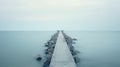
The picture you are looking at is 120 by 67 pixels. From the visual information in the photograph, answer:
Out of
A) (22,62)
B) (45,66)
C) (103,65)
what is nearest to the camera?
(45,66)

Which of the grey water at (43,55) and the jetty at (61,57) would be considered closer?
the jetty at (61,57)

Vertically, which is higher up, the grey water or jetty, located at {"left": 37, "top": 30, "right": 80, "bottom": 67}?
jetty, located at {"left": 37, "top": 30, "right": 80, "bottom": 67}

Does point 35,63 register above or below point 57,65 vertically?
below

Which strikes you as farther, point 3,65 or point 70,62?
point 3,65

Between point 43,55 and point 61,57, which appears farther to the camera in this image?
point 43,55

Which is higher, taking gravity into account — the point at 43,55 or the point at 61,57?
the point at 61,57

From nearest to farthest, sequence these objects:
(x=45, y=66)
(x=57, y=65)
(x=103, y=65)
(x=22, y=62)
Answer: (x=57, y=65) → (x=45, y=66) → (x=103, y=65) → (x=22, y=62)

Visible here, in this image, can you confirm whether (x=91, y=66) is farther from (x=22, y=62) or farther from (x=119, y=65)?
(x=22, y=62)

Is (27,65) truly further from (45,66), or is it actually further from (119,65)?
(119,65)

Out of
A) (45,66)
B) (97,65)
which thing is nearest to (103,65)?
(97,65)

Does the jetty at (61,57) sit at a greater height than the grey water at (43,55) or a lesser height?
greater

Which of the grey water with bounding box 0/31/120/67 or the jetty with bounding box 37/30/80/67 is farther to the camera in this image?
the grey water with bounding box 0/31/120/67
